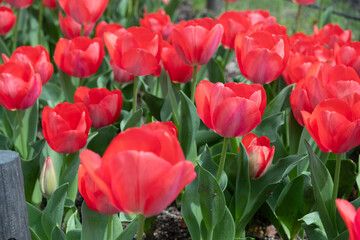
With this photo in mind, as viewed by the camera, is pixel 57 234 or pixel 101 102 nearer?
pixel 57 234

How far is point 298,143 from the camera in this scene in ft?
5.86

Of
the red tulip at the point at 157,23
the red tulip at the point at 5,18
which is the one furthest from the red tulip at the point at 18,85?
the red tulip at the point at 157,23

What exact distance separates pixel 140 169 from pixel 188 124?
2.96 feet

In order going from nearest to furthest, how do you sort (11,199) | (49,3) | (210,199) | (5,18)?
1. (11,199)
2. (210,199)
3. (5,18)
4. (49,3)

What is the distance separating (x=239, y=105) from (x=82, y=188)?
37cm

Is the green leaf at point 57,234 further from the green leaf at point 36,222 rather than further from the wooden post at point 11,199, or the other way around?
the green leaf at point 36,222

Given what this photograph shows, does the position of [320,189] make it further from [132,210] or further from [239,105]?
[132,210]

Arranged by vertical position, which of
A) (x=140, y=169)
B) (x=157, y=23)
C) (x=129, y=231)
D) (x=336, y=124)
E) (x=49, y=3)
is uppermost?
(x=140, y=169)

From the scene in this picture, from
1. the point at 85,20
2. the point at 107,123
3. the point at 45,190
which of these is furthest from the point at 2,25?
the point at 45,190

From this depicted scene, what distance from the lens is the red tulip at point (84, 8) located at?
1.91m

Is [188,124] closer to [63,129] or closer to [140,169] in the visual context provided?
[63,129]

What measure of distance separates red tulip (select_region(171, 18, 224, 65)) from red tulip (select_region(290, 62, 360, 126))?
0.29 meters

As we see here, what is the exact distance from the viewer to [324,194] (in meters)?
1.38

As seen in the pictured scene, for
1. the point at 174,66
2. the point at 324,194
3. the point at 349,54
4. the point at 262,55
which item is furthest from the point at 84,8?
the point at 324,194
